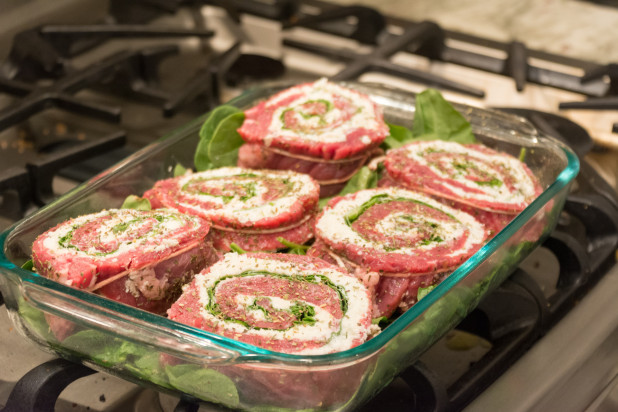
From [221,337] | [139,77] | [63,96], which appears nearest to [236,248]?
[221,337]

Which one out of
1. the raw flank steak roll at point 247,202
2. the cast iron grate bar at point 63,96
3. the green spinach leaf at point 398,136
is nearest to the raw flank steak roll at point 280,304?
the raw flank steak roll at point 247,202

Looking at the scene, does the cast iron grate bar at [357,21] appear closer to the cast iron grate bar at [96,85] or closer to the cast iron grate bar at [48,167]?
the cast iron grate bar at [96,85]

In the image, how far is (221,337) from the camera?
853 mm

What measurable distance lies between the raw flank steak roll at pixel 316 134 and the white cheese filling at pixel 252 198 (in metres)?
0.04

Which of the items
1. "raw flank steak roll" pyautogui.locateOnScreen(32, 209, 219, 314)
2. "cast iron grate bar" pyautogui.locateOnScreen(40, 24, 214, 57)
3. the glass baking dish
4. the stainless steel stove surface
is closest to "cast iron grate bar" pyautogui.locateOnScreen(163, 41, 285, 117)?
the stainless steel stove surface

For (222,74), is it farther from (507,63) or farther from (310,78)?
(507,63)

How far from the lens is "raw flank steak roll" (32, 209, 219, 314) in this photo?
999mm

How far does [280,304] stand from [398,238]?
0.79 feet

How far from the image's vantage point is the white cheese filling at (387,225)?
1.11 meters

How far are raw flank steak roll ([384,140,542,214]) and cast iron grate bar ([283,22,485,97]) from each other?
1.30ft

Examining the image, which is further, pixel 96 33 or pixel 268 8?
pixel 268 8

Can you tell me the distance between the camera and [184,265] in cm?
106

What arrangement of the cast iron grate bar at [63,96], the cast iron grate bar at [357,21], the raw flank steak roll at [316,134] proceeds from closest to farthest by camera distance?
1. the raw flank steak roll at [316,134]
2. the cast iron grate bar at [63,96]
3. the cast iron grate bar at [357,21]

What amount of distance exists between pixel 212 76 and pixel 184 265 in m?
0.81
